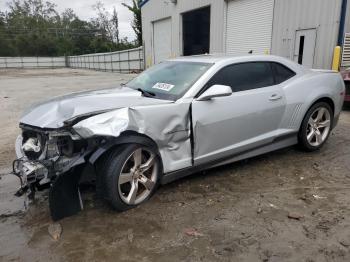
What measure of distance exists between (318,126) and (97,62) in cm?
3661

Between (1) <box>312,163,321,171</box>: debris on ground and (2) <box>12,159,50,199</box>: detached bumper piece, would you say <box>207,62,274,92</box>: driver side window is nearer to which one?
(1) <box>312,163,321,171</box>: debris on ground

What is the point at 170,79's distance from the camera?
13.9 feet

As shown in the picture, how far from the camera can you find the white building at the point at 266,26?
36.1 ft

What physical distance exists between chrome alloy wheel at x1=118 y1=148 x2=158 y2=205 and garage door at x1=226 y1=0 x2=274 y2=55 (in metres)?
11.2

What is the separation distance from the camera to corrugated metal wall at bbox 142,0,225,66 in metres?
16.1

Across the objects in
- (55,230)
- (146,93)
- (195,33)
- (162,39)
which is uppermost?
(195,33)

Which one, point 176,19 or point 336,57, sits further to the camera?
point 176,19

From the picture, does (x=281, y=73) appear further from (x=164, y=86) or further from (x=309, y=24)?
(x=309, y=24)

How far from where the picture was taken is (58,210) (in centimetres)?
313

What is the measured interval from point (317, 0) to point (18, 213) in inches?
440

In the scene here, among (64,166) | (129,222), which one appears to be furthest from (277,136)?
(64,166)

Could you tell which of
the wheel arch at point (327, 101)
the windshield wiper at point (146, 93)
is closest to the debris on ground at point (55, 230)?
the windshield wiper at point (146, 93)

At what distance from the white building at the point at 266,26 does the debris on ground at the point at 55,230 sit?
17.8 feet

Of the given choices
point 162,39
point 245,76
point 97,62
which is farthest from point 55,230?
point 97,62
